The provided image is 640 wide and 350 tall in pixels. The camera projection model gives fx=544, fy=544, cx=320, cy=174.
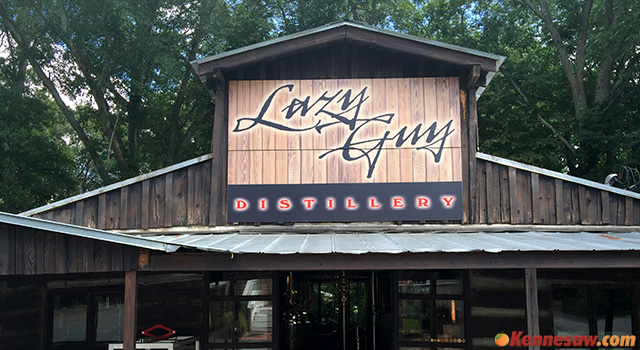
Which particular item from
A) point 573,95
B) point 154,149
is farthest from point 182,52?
point 573,95

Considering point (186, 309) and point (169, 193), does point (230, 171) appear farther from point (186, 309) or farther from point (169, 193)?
point (186, 309)

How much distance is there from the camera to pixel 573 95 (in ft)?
61.7

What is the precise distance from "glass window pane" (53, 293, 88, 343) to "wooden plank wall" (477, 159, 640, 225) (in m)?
7.38

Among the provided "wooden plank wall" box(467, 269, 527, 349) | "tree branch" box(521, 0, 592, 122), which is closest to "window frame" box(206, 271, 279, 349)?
"wooden plank wall" box(467, 269, 527, 349)

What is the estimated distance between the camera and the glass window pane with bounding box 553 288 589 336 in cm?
938

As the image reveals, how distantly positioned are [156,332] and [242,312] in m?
1.62

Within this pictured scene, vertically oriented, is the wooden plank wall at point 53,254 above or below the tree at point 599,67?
below

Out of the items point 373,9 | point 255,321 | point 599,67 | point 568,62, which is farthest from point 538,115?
point 255,321

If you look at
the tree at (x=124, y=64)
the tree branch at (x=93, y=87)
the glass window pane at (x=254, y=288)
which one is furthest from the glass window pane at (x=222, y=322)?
the tree branch at (x=93, y=87)

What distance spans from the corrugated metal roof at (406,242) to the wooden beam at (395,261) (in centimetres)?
11

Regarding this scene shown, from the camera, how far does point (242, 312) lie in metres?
9.63

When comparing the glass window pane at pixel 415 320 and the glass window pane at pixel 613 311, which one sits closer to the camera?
the glass window pane at pixel 613 311

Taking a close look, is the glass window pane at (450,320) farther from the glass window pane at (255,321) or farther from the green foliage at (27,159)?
the green foliage at (27,159)

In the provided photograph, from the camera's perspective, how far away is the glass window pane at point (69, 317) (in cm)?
1010
